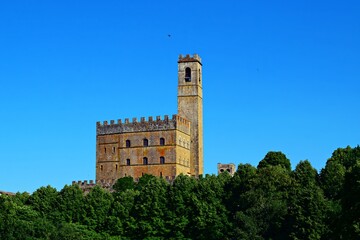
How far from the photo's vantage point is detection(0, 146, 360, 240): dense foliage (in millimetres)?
65125

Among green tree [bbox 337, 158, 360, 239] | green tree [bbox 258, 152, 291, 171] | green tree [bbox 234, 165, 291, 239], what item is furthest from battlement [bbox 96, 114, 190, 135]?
green tree [bbox 337, 158, 360, 239]

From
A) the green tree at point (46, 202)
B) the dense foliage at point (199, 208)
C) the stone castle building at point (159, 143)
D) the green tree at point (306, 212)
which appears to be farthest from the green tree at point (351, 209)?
the stone castle building at point (159, 143)

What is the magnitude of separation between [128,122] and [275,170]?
34657 millimetres

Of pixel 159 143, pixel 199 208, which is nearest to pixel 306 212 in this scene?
pixel 199 208

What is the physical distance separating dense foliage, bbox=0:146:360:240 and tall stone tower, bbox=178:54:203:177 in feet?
85.5

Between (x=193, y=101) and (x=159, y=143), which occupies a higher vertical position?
(x=193, y=101)

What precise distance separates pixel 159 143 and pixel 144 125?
10.4 ft

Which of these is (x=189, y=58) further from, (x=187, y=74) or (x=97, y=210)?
(x=97, y=210)

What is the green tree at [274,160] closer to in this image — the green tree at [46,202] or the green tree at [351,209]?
the green tree at [46,202]

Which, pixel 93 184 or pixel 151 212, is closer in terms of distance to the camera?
pixel 151 212

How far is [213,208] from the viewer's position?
236ft

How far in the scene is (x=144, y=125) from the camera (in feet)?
337

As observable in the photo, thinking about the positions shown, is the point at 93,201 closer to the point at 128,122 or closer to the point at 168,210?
the point at 168,210

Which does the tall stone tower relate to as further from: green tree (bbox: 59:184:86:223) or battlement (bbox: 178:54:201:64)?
green tree (bbox: 59:184:86:223)
